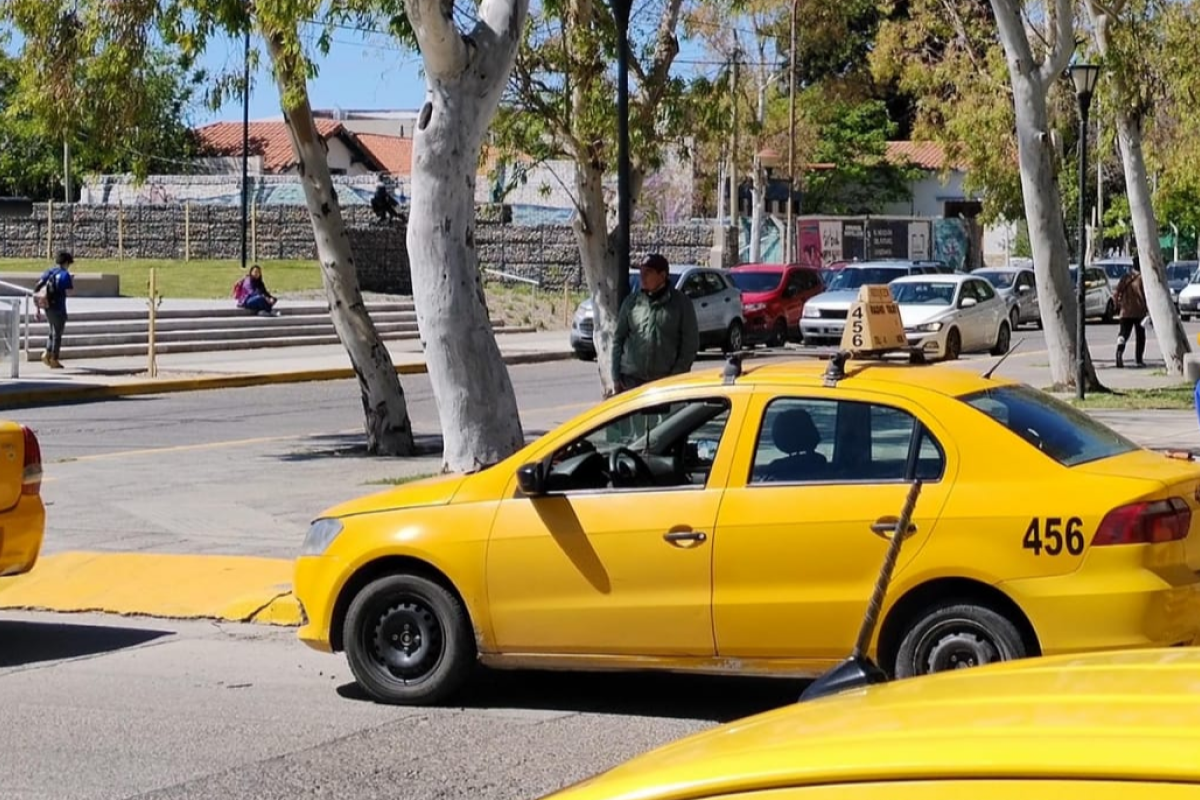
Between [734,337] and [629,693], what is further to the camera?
[734,337]

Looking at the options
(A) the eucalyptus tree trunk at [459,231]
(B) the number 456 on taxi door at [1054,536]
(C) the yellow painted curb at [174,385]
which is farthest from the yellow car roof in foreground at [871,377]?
(C) the yellow painted curb at [174,385]

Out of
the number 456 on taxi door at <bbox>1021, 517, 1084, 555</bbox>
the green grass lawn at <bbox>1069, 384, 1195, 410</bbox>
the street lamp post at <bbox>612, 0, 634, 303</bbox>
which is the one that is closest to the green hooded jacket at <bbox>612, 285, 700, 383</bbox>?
the street lamp post at <bbox>612, 0, 634, 303</bbox>

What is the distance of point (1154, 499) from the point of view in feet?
24.0

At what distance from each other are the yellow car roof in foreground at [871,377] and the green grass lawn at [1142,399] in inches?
606

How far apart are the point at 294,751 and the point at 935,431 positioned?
3047 millimetres

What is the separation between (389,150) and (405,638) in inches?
2885

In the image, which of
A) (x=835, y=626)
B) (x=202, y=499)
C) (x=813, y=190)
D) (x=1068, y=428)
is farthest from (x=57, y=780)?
(x=813, y=190)

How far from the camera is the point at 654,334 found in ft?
44.2

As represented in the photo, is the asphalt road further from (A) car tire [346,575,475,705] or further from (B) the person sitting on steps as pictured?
(B) the person sitting on steps

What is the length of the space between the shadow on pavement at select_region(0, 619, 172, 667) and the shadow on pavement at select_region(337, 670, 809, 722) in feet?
6.44

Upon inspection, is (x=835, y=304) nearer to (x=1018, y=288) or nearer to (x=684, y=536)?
(x=1018, y=288)

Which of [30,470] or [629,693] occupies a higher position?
[30,470]

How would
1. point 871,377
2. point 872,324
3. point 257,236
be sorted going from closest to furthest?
1. point 871,377
2. point 872,324
3. point 257,236

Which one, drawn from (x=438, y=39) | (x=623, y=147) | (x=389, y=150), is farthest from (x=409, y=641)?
(x=389, y=150)
